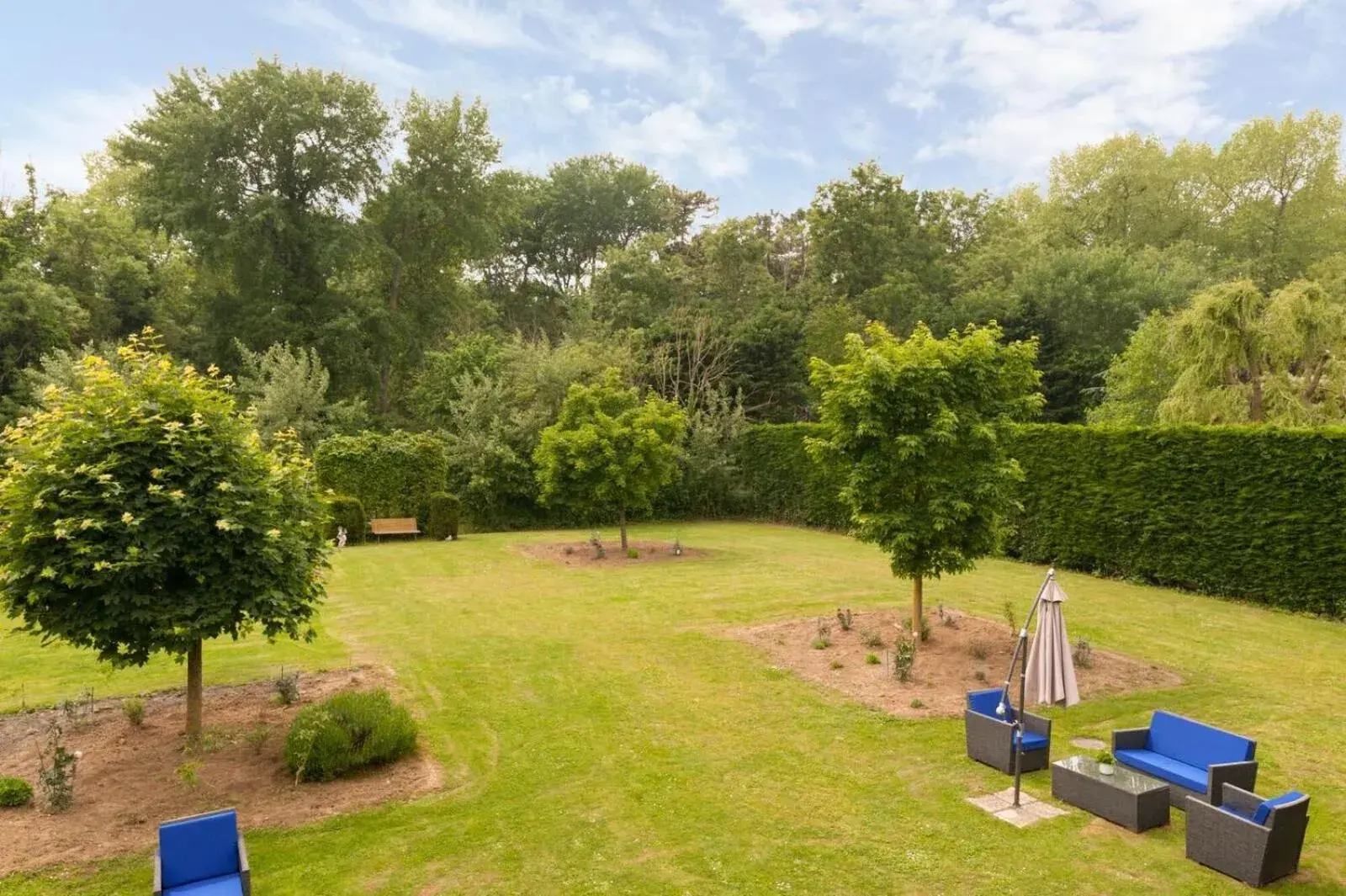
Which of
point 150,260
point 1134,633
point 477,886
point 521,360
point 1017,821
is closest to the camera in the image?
point 477,886

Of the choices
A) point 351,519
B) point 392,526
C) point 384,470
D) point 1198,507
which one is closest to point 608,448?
point 392,526

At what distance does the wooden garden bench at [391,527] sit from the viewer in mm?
25031

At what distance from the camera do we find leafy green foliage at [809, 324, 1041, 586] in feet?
37.1

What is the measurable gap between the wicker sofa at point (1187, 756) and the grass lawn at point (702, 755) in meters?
0.44

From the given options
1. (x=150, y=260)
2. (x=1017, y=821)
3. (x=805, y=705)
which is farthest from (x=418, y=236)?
(x=1017, y=821)

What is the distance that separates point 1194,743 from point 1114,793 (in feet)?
4.01

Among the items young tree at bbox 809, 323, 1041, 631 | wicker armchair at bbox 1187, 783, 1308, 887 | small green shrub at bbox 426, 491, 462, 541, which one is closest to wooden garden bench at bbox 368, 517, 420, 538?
small green shrub at bbox 426, 491, 462, 541

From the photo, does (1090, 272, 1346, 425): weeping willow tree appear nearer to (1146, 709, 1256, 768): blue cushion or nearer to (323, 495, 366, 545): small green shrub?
(1146, 709, 1256, 768): blue cushion

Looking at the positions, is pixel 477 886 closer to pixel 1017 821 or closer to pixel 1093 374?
pixel 1017 821

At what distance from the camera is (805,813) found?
686 centimetres

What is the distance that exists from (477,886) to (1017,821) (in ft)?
14.6

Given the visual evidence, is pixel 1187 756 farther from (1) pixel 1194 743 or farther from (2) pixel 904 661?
(2) pixel 904 661

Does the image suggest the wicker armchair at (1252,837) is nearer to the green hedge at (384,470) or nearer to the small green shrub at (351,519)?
the small green shrub at (351,519)

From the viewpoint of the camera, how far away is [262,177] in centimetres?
3472
